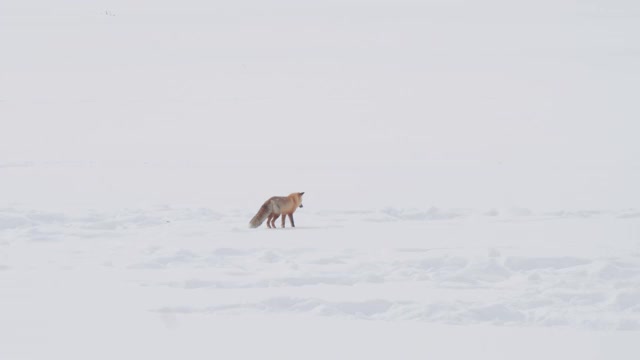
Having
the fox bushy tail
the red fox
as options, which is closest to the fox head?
the red fox

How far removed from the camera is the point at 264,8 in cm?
3522

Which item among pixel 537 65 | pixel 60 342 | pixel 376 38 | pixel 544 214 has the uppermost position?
pixel 376 38

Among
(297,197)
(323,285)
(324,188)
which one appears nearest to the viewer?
(323,285)

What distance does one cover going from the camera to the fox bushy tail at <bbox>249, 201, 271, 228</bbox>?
10195mm

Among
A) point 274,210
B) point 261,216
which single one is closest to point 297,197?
point 274,210

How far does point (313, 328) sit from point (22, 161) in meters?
10.1

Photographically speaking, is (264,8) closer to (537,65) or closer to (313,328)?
(537,65)

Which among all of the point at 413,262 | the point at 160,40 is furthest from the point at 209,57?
the point at 413,262

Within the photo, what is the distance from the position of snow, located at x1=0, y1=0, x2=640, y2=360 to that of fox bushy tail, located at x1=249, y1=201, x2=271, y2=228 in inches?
10.0

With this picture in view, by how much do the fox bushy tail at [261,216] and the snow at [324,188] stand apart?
0.25 metres

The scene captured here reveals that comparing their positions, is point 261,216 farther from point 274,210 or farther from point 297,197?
point 297,197

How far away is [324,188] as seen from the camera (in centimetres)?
1279

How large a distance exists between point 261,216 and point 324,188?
2.57 meters

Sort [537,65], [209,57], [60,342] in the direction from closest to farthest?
1. [60,342]
2. [537,65]
3. [209,57]
